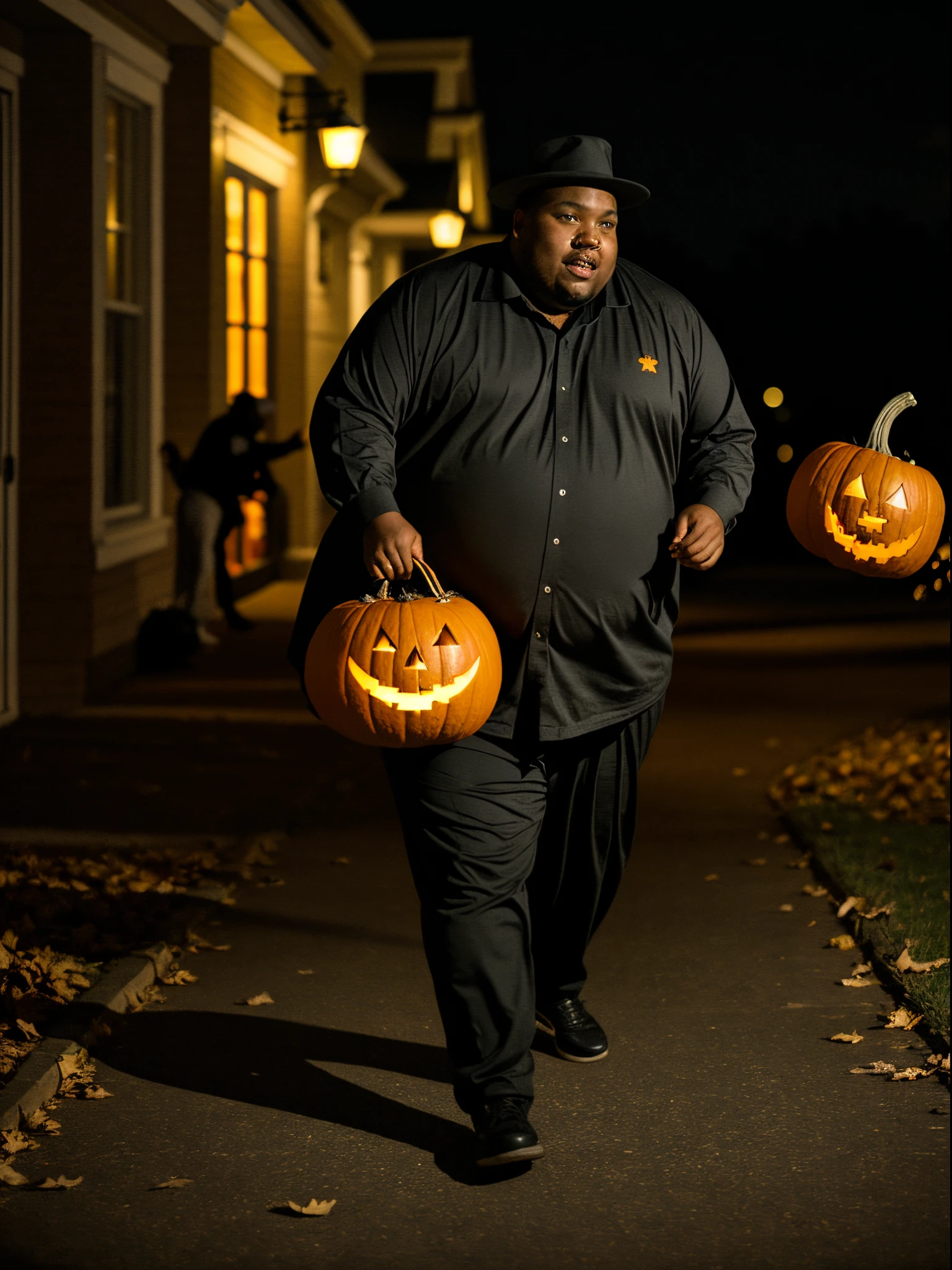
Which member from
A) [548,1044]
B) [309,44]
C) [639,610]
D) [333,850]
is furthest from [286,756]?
[309,44]

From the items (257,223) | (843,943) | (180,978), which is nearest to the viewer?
(180,978)

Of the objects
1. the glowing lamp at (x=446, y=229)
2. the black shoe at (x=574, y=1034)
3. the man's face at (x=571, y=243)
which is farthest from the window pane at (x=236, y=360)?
the man's face at (x=571, y=243)

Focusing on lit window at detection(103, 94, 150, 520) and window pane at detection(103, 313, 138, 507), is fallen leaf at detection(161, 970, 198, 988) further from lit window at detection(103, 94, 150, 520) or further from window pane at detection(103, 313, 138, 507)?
window pane at detection(103, 313, 138, 507)

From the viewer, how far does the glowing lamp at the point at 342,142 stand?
54.3 feet

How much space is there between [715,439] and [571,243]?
68 cm

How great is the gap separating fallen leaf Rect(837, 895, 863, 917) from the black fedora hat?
10.4 feet

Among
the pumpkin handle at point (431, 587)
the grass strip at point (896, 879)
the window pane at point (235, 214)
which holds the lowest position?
the grass strip at point (896, 879)

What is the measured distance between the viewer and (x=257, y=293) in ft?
58.4

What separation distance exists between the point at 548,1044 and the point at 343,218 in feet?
62.1

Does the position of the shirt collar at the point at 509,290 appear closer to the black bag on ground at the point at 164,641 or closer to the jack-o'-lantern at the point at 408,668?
the jack-o'-lantern at the point at 408,668

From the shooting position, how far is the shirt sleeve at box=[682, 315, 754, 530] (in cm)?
449

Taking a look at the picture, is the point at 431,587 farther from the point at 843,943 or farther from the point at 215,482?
the point at 215,482

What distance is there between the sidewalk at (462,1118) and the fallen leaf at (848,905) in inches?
3.1

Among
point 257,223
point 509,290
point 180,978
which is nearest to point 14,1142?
point 180,978
